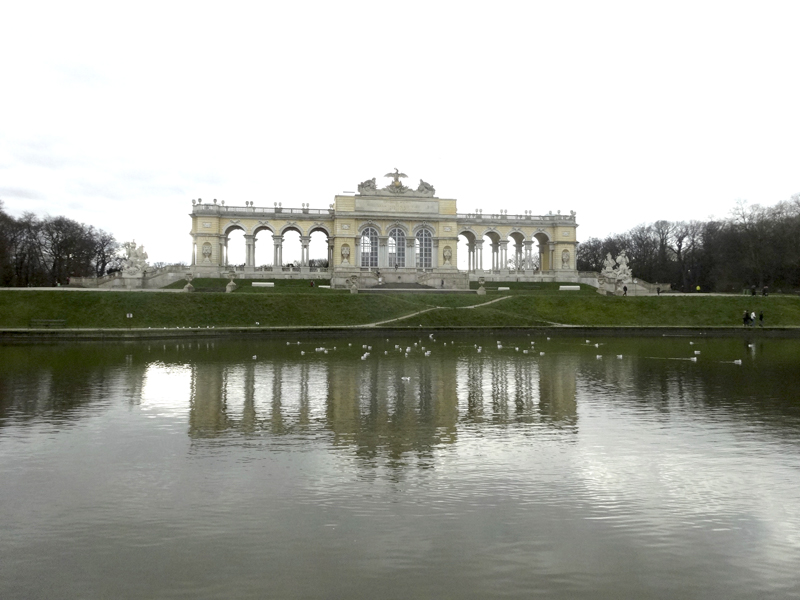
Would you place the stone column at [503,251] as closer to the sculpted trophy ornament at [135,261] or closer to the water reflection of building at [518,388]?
the sculpted trophy ornament at [135,261]

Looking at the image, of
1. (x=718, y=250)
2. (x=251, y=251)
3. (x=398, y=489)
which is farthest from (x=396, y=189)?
(x=398, y=489)

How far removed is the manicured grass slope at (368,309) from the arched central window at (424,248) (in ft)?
78.2

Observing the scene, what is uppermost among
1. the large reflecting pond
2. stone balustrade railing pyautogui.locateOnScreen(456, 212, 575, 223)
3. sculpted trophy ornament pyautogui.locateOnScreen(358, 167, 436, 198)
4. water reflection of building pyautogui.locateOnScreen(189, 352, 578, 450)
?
sculpted trophy ornament pyautogui.locateOnScreen(358, 167, 436, 198)

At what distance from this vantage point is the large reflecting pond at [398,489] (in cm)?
737

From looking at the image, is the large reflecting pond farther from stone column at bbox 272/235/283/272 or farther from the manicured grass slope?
stone column at bbox 272/235/283/272

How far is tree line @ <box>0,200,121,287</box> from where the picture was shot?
278ft

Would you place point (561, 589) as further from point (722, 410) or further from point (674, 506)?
point (722, 410)

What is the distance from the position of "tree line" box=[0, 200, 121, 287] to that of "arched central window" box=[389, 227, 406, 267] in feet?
135

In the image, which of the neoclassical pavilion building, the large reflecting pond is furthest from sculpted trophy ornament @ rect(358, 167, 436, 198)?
the large reflecting pond

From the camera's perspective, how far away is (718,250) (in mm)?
93375

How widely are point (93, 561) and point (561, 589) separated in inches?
206

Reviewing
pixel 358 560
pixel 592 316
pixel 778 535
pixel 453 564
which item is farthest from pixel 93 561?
pixel 592 316

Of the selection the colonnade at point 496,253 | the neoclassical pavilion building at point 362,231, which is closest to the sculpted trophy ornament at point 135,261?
the neoclassical pavilion building at point 362,231

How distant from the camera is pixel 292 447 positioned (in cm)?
1277
